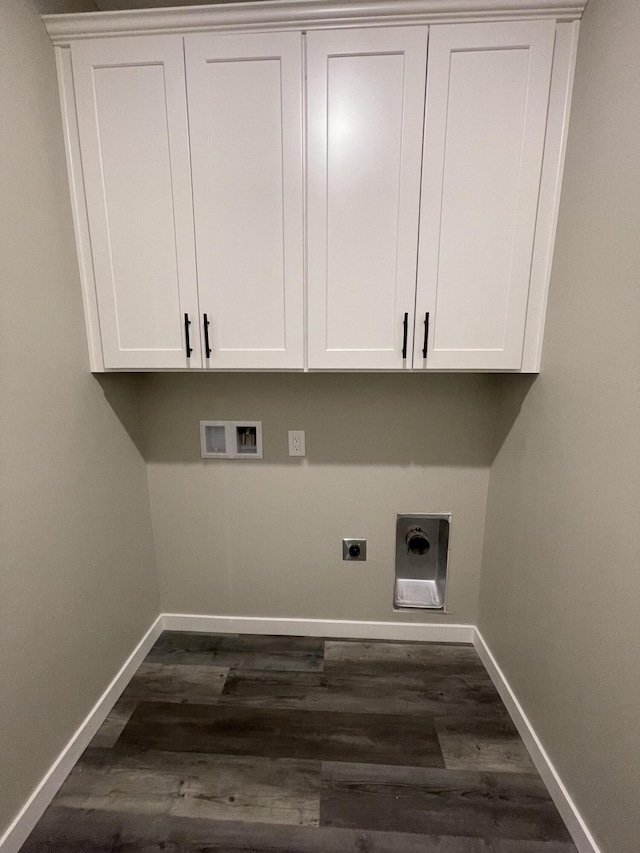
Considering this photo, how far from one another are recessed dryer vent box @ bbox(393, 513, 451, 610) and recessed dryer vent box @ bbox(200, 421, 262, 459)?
779mm

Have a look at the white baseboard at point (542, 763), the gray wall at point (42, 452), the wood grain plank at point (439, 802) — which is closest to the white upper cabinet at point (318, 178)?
the gray wall at point (42, 452)

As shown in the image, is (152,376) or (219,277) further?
(152,376)

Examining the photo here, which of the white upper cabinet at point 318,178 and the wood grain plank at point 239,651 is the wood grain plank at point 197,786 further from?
the white upper cabinet at point 318,178

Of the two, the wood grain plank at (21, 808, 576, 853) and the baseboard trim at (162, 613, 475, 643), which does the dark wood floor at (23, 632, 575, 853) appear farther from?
the baseboard trim at (162, 613, 475, 643)

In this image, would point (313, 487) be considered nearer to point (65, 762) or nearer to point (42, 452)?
point (42, 452)

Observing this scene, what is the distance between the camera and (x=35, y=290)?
1281 mm

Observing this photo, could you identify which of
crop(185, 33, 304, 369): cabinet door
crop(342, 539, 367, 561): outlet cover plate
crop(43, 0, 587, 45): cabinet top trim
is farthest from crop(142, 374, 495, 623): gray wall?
crop(43, 0, 587, 45): cabinet top trim

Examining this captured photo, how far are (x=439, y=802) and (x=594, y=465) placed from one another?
3.96ft

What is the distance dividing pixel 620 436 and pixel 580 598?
20.6 inches

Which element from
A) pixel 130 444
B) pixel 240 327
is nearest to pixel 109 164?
pixel 240 327

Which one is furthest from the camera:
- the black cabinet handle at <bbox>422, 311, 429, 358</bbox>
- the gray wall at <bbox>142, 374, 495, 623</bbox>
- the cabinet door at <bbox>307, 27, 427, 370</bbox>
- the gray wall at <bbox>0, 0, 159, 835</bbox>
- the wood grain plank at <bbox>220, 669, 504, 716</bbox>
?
the gray wall at <bbox>142, 374, 495, 623</bbox>

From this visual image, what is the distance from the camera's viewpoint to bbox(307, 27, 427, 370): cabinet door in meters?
1.29

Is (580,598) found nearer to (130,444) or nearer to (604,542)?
(604,542)

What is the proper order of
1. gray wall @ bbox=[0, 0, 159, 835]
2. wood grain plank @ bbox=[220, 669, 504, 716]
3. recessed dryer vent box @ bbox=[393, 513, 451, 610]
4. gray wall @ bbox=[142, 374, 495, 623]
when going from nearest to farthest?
1. gray wall @ bbox=[0, 0, 159, 835]
2. wood grain plank @ bbox=[220, 669, 504, 716]
3. gray wall @ bbox=[142, 374, 495, 623]
4. recessed dryer vent box @ bbox=[393, 513, 451, 610]
